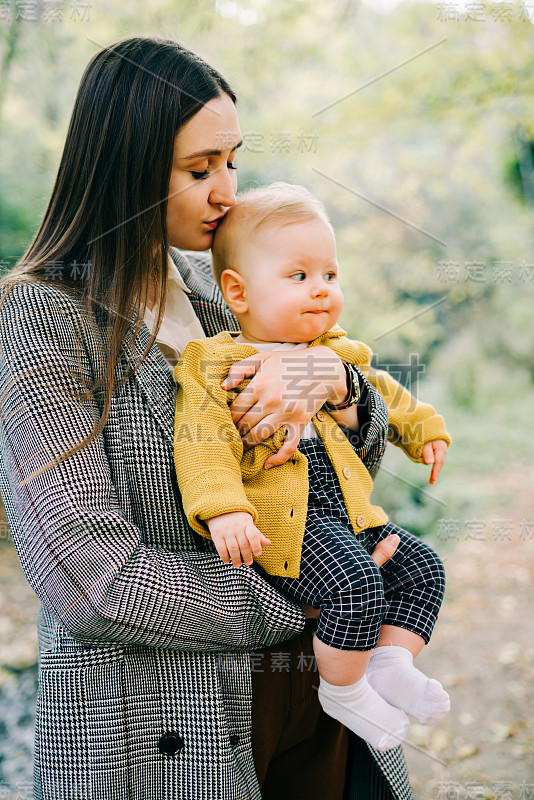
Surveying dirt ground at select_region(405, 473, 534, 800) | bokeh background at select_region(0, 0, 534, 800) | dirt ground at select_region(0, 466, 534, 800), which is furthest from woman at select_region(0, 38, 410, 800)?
Answer: bokeh background at select_region(0, 0, 534, 800)

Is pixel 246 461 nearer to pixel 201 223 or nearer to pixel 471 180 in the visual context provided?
pixel 201 223

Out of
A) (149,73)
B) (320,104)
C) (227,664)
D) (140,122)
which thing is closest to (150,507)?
(227,664)

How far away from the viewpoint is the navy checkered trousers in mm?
1174

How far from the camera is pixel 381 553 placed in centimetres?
133

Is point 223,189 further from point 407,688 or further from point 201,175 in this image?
point 407,688

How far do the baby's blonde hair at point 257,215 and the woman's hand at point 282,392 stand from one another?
228mm

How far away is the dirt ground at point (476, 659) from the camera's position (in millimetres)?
2746

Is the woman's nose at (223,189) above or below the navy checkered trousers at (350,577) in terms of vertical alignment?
above

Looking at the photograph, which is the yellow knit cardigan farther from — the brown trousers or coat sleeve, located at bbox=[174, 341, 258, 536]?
the brown trousers

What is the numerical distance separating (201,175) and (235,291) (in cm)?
24

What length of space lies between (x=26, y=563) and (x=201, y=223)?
726 mm

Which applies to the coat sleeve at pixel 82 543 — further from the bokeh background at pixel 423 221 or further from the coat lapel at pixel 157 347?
the bokeh background at pixel 423 221

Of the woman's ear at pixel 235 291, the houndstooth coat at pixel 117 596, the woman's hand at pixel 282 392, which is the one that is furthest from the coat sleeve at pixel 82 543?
the woman's ear at pixel 235 291

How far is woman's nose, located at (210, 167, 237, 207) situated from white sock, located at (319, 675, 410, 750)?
93 centimetres
